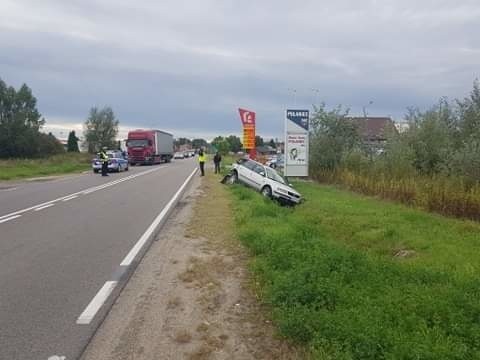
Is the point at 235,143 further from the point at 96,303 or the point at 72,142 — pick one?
the point at 96,303

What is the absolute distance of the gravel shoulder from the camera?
14.0 feet

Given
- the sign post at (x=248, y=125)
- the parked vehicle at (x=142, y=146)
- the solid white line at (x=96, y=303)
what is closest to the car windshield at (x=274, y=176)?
the sign post at (x=248, y=125)

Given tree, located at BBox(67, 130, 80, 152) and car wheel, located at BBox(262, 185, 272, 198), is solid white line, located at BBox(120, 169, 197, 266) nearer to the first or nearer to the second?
car wheel, located at BBox(262, 185, 272, 198)

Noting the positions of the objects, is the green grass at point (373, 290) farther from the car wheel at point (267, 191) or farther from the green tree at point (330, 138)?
the green tree at point (330, 138)

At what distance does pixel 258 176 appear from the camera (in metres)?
20.3

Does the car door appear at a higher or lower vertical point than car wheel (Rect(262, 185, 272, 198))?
higher

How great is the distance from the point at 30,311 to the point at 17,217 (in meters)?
7.93

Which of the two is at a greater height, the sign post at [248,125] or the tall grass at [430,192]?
the sign post at [248,125]

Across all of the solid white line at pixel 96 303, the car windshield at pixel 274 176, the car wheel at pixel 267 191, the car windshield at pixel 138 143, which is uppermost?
the car windshield at pixel 138 143

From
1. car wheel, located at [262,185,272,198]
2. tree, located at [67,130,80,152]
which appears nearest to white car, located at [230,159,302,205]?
car wheel, located at [262,185,272,198]

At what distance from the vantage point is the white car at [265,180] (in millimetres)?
18016

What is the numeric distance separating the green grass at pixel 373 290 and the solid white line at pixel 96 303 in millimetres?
1906

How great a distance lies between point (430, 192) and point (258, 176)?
7.43m

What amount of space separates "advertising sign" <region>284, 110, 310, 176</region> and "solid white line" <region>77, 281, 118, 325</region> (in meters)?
18.9
